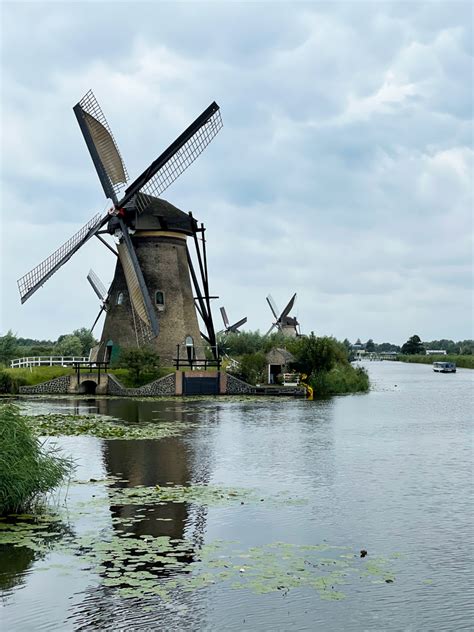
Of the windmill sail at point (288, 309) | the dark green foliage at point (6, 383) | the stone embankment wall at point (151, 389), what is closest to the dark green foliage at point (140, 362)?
the stone embankment wall at point (151, 389)

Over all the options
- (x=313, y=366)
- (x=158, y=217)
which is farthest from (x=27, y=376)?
(x=313, y=366)

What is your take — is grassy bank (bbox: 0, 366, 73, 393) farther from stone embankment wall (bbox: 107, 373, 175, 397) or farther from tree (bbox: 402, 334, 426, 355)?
tree (bbox: 402, 334, 426, 355)

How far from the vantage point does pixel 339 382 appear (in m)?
44.3

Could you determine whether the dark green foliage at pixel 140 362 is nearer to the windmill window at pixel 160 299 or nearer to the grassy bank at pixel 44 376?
the grassy bank at pixel 44 376

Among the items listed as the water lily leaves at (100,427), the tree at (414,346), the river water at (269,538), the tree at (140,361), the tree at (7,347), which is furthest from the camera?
the tree at (414,346)

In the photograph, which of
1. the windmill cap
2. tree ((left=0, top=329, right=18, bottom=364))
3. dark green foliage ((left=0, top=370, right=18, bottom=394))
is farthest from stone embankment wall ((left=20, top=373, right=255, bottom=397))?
tree ((left=0, top=329, right=18, bottom=364))

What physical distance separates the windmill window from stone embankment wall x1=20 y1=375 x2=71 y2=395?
592cm

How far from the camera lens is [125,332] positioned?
41.4m

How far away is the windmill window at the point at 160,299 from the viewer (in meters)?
41.3

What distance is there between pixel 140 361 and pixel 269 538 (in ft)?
95.8

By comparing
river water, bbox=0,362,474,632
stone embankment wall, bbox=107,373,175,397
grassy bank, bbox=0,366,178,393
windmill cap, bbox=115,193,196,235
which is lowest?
river water, bbox=0,362,474,632

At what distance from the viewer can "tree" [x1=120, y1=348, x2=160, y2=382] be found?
3859cm

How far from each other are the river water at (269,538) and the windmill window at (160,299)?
21162 millimetres

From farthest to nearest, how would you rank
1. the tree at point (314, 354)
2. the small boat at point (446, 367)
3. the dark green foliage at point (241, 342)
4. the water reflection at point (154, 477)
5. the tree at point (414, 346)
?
1. the tree at point (414, 346)
2. the small boat at point (446, 367)
3. the dark green foliage at point (241, 342)
4. the tree at point (314, 354)
5. the water reflection at point (154, 477)
